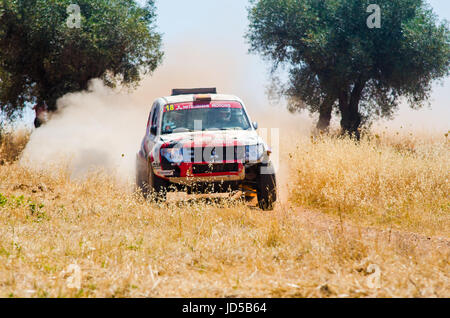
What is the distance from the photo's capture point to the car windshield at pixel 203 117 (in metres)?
10.0

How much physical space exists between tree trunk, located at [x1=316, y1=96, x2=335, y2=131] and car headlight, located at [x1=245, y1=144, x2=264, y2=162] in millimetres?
15103

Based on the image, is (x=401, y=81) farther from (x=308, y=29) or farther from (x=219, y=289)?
(x=219, y=289)

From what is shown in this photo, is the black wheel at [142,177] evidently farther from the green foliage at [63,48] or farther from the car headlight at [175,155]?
the green foliage at [63,48]

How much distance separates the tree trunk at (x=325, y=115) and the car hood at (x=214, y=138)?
14858 mm

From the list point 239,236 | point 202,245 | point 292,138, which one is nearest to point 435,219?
point 239,236

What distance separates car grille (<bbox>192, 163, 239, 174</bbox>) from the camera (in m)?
8.99

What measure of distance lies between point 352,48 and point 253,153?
44.4 feet

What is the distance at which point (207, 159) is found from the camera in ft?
29.5

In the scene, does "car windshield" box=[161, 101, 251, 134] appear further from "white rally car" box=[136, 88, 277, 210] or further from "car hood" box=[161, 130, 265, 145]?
"car hood" box=[161, 130, 265, 145]

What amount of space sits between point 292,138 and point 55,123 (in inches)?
341

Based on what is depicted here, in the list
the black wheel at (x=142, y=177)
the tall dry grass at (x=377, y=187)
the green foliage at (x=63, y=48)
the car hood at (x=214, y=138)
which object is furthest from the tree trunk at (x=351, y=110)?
the car hood at (x=214, y=138)

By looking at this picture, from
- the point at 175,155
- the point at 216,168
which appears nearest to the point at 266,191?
the point at 216,168

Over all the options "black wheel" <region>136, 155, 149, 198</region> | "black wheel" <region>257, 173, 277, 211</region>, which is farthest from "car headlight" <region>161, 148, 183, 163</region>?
"black wheel" <region>257, 173, 277, 211</region>

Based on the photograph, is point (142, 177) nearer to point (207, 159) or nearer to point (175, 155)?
point (175, 155)
